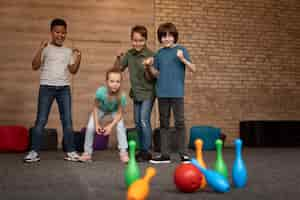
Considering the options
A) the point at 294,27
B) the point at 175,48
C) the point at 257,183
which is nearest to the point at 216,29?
the point at 294,27

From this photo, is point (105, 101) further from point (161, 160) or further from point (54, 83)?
point (161, 160)

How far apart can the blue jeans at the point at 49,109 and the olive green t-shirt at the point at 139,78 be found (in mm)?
595

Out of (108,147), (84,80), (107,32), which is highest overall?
(107,32)

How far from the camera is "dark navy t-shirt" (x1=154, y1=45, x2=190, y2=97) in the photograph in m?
3.77

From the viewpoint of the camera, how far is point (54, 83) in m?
3.91

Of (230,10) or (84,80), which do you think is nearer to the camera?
(84,80)

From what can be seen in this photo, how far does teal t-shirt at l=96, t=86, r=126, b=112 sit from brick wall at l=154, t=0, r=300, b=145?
2.70m

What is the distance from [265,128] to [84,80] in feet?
8.74

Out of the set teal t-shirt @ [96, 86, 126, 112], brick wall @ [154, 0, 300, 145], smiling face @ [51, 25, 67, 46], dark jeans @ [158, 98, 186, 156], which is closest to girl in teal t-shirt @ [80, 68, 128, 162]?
teal t-shirt @ [96, 86, 126, 112]

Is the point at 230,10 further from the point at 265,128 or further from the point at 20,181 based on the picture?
the point at 20,181

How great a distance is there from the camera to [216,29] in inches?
261

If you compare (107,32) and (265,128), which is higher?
(107,32)

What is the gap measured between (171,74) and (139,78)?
1.14ft

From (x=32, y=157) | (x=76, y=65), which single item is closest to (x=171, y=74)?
(x=76, y=65)
